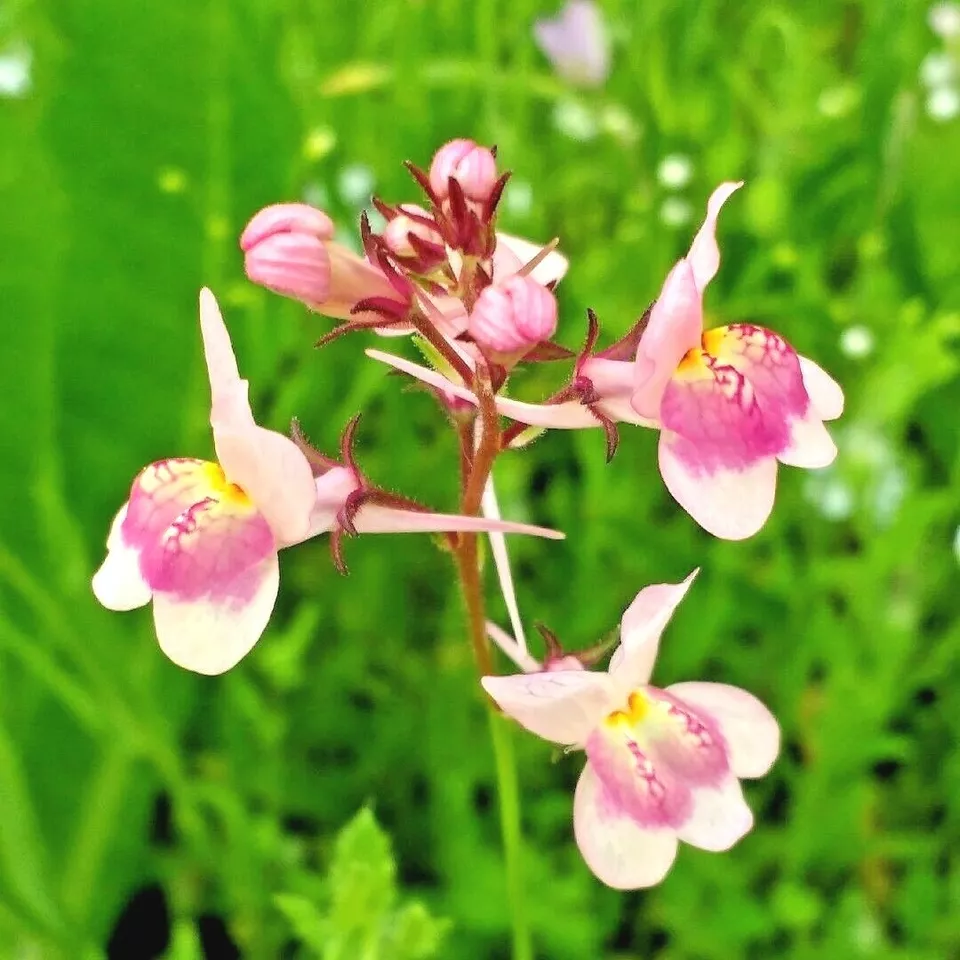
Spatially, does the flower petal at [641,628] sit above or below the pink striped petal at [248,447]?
below

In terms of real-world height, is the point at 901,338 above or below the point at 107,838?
above

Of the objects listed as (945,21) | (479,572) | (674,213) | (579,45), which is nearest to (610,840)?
(479,572)

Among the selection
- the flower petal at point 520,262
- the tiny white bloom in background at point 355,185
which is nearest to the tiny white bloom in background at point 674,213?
the tiny white bloom in background at point 355,185

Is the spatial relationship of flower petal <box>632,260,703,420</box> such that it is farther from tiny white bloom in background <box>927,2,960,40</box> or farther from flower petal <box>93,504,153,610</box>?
tiny white bloom in background <box>927,2,960,40</box>

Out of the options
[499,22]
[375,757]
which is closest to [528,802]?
[375,757]

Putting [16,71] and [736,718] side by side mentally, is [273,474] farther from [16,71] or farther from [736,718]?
[16,71]

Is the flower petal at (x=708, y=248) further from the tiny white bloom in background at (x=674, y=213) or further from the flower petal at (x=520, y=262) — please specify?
the tiny white bloom in background at (x=674, y=213)

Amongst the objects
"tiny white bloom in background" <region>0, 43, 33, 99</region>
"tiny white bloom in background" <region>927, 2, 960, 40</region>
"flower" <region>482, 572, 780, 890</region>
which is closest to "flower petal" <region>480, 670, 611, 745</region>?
"flower" <region>482, 572, 780, 890</region>

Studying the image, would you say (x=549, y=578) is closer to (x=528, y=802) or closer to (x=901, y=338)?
(x=528, y=802)
